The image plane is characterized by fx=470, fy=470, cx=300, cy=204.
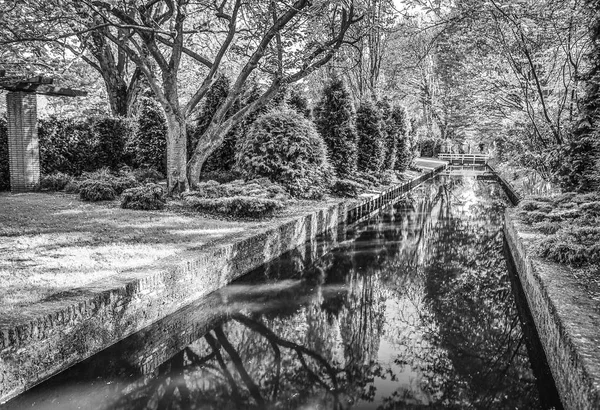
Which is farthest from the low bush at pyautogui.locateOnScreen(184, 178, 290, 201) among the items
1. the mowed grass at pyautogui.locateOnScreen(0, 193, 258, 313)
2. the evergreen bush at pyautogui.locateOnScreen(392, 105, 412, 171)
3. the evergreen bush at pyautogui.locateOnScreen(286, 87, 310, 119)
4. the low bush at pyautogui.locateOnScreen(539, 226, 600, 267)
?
the evergreen bush at pyautogui.locateOnScreen(392, 105, 412, 171)

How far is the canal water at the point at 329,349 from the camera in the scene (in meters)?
4.32

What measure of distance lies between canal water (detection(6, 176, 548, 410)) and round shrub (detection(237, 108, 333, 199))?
481 cm

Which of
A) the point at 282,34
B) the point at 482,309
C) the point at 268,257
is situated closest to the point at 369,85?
the point at 282,34

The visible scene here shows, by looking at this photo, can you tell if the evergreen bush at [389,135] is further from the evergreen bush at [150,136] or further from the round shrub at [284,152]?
the evergreen bush at [150,136]

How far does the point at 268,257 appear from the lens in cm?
880

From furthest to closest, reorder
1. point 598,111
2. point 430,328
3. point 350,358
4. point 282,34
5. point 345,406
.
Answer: point 282,34, point 598,111, point 430,328, point 350,358, point 345,406

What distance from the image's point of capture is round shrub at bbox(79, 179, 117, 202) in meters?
11.7

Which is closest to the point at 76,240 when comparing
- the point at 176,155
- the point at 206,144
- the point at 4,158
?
the point at 176,155

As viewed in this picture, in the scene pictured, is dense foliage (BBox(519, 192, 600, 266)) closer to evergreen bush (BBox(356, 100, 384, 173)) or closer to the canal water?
the canal water

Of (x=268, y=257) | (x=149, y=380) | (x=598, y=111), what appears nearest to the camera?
(x=149, y=380)

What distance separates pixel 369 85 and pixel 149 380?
21.5 metres

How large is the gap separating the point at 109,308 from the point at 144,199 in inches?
Result: 239

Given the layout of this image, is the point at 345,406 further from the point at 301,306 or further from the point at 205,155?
the point at 205,155

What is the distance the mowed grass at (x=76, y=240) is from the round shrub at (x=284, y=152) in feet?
11.6
